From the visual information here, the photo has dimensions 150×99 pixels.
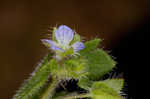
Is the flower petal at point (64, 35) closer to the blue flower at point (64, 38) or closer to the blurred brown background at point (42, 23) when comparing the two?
the blue flower at point (64, 38)

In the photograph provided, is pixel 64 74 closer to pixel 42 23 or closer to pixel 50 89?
pixel 50 89

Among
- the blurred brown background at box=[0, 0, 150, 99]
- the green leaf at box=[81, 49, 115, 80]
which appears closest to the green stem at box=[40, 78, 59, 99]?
the green leaf at box=[81, 49, 115, 80]

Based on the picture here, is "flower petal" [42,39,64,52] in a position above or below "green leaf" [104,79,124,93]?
above

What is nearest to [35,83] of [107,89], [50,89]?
[50,89]

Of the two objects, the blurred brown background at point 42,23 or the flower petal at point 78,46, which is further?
the blurred brown background at point 42,23

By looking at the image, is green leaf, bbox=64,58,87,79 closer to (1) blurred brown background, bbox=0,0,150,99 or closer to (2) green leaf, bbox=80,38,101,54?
(2) green leaf, bbox=80,38,101,54

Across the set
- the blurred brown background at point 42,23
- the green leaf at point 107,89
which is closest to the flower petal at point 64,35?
the green leaf at point 107,89
